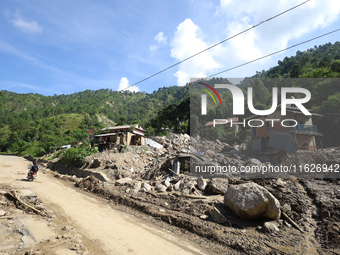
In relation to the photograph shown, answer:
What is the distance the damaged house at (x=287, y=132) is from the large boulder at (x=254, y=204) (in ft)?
27.5

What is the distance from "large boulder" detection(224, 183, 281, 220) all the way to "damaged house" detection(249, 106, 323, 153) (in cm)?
838

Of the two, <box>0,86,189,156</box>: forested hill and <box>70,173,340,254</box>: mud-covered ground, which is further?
<box>0,86,189,156</box>: forested hill

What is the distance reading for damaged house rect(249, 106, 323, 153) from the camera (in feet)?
46.9

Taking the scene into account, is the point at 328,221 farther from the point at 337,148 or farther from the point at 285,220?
the point at 337,148

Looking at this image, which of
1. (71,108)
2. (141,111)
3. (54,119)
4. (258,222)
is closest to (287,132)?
(258,222)

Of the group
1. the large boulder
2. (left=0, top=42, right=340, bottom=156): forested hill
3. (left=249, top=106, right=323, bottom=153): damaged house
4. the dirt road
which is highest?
(left=0, top=42, right=340, bottom=156): forested hill

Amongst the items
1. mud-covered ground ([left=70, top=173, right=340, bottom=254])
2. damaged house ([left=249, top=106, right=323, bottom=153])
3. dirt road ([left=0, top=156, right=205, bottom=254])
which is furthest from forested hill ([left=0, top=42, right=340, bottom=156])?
dirt road ([left=0, top=156, right=205, bottom=254])

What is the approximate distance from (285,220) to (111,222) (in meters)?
6.04

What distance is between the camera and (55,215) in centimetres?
673

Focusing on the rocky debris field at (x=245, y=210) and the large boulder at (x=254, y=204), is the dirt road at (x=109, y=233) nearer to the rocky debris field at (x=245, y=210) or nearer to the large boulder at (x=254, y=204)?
the rocky debris field at (x=245, y=210)

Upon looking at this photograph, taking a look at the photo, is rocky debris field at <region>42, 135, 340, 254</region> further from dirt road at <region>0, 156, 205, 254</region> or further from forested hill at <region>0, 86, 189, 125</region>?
forested hill at <region>0, 86, 189, 125</region>

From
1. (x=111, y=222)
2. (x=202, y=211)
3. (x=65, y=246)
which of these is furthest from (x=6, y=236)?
(x=202, y=211)

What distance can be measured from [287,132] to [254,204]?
11297mm

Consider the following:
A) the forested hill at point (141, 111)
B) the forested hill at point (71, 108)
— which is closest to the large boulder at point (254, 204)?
the forested hill at point (141, 111)
